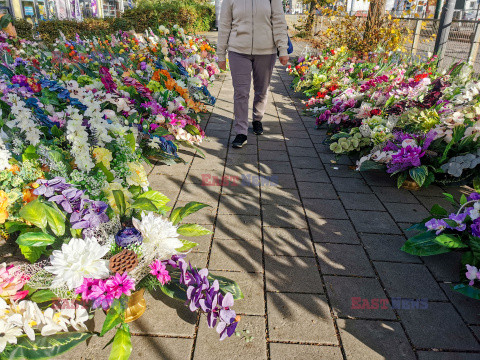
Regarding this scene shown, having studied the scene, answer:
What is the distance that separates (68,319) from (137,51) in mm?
5237

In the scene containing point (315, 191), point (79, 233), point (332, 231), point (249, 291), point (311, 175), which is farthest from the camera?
point (311, 175)

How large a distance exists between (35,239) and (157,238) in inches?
24.7

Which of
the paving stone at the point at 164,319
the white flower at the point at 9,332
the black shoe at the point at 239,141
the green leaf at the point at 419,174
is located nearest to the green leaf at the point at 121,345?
the paving stone at the point at 164,319

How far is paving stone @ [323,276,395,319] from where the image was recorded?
2039 millimetres

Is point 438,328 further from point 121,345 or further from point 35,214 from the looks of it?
point 35,214

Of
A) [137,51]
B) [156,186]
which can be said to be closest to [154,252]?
[156,186]

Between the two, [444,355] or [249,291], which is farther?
[249,291]

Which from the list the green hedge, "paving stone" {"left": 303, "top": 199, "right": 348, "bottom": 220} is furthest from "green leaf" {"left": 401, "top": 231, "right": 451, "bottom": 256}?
the green hedge

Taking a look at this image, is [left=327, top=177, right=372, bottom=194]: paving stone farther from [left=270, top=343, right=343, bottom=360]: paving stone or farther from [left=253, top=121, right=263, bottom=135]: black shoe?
[left=270, top=343, right=343, bottom=360]: paving stone

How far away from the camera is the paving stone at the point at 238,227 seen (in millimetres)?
2727

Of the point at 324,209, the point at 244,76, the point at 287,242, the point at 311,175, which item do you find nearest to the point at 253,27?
the point at 244,76

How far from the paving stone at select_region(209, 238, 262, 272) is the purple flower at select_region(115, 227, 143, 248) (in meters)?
0.61

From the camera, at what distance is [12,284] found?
177 cm

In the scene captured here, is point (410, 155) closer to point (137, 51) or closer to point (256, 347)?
point (256, 347)
